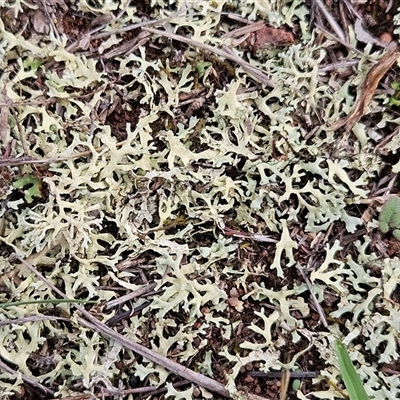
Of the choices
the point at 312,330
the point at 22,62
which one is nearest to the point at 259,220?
the point at 312,330

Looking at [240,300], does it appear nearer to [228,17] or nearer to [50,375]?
[50,375]

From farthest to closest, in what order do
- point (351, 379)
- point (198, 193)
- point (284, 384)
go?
point (198, 193)
point (284, 384)
point (351, 379)

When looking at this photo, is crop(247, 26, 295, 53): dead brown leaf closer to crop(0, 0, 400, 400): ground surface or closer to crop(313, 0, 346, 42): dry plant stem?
crop(0, 0, 400, 400): ground surface

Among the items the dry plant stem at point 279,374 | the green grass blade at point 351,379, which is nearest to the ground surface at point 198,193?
the dry plant stem at point 279,374

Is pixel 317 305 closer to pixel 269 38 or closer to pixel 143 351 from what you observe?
pixel 143 351

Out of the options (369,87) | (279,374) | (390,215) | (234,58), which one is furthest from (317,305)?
(234,58)

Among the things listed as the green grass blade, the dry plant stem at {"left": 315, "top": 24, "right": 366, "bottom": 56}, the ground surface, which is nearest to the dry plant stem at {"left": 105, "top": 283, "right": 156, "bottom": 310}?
the ground surface

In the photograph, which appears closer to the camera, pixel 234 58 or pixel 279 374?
pixel 279 374

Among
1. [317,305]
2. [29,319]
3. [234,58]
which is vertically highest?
[234,58]
